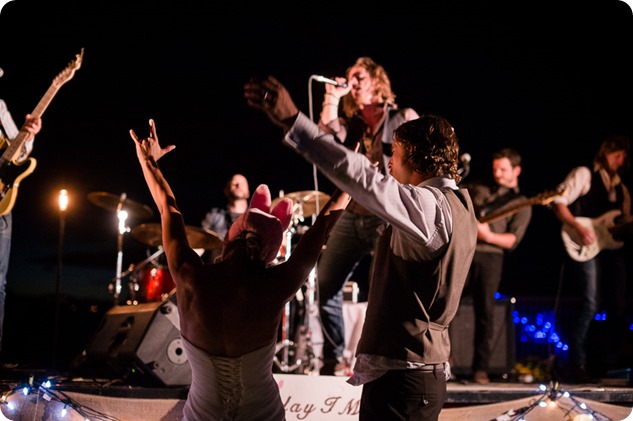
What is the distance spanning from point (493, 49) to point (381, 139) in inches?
233

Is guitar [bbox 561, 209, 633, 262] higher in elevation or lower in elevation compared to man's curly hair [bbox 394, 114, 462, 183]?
lower

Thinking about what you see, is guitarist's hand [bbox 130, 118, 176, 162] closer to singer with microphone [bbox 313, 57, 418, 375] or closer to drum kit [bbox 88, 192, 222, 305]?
singer with microphone [bbox 313, 57, 418, 375]

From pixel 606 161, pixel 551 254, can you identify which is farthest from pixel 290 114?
pixel 551 254

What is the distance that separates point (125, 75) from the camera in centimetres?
909

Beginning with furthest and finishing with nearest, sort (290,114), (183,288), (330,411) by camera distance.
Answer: (330,411) → (183,288) → (290,114)

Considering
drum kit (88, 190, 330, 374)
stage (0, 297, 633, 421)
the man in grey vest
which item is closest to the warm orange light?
drum kit (88, 190, 330, 374)

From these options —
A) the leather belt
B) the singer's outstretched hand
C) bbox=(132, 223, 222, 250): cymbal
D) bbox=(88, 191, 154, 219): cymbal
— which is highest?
the singer's outstretched hand

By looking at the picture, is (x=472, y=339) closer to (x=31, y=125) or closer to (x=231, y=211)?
(x=231, y=211)

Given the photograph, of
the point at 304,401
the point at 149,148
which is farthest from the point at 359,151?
the point at 149,148

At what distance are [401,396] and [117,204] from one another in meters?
6.82

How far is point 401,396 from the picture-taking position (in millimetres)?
2535

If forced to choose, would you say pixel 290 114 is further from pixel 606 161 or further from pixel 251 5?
pixel 251 5

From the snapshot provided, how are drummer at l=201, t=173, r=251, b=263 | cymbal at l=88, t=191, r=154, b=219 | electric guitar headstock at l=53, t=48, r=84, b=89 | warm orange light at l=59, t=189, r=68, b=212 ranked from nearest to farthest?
electric guitar headstock at l=53, t=48, r=84, b=89 < warm orange light at l=59, t=189, r=68, b=212 < drummer at l=201, t=173, r=251, b=263 < cymbal at l=88, t=191, r=154, b=219

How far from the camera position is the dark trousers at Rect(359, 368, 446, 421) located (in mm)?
2523
